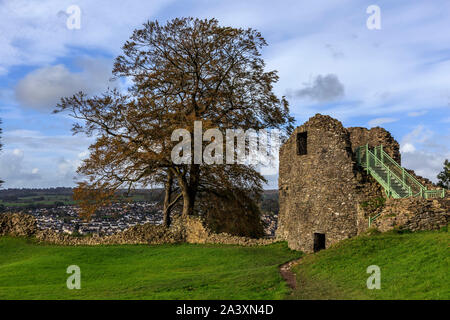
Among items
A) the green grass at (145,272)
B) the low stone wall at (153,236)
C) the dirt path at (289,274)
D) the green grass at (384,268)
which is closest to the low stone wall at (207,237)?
the low stone wall at (153,236)

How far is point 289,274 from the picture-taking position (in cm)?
1805

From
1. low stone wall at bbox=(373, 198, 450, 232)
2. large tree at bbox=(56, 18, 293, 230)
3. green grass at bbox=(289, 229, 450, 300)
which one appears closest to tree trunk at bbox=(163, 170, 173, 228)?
large tree at bbox=(56, 18, 293, 230)

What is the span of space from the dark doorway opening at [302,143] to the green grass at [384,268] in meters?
7.63

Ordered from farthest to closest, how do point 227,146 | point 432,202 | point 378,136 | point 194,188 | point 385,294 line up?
point 194,188 → point 227,146 → point 378,136 → point 432,202 → point 385,294

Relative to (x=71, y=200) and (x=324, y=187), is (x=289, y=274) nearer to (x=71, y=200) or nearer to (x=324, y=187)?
(x=324, y=187)

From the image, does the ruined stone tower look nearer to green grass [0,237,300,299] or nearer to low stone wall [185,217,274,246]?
green grass [0,237,300,299]

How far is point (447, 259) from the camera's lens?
1400 cm

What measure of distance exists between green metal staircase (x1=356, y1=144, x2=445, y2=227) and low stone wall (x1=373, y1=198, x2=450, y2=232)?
665 millimetres

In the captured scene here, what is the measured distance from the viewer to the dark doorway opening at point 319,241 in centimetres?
2358

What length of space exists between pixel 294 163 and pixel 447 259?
12.1m

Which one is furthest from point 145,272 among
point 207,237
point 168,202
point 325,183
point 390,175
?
point 168,202

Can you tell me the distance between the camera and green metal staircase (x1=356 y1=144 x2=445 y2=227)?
66.7 feet
